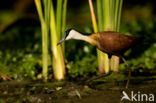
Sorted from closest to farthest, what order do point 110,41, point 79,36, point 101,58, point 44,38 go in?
point 110,41 → point 79,36 → point 44,38 → point 101,58

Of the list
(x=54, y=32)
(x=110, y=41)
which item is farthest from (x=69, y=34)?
(x=110, y=41)

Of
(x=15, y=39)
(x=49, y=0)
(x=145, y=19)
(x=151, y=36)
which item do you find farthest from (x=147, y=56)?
(x=145, y=19)

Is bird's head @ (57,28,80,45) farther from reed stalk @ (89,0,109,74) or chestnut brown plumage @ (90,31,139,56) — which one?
reed stalk @ (89,0,109,74)

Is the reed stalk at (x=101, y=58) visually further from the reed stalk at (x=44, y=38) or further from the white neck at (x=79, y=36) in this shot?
the reed stalk at (x=44, y=38)

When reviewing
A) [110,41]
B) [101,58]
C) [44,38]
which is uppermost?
[44,38]

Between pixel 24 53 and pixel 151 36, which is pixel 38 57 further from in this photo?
pixel 151 36

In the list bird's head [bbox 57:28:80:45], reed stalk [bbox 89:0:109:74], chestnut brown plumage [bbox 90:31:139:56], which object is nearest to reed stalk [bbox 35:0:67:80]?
bird's head [bbox 57:28:80:45]

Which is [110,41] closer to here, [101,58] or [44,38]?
[101,58]

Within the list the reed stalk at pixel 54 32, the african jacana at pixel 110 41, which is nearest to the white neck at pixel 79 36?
the african jacana at pixel 110 41

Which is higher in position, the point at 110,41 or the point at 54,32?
the point at 54,32

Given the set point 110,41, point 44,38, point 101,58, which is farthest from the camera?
point 101,58

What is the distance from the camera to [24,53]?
30.8 feet

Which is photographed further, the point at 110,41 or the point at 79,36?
the point at 79,36

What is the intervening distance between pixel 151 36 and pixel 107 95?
375cm
